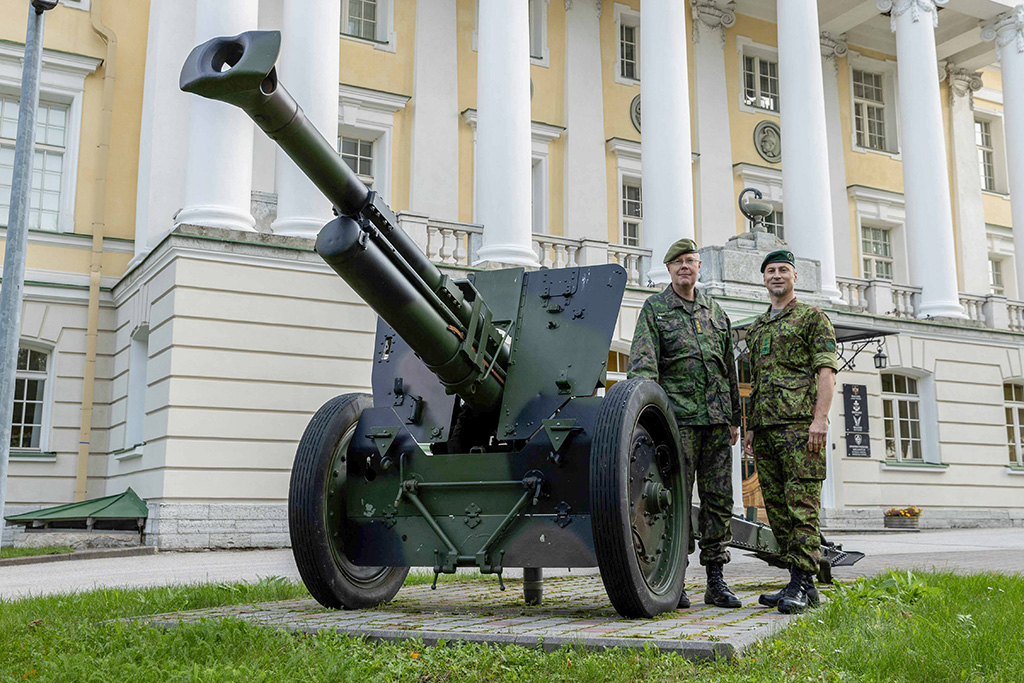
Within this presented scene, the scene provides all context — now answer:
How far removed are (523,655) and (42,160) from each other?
52.2 feet

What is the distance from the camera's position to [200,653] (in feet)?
13.4

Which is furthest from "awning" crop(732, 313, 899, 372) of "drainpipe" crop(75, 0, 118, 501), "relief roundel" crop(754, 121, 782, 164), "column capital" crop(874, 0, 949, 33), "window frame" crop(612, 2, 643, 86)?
"drainpipe" crop(75, 0, 118, 501)

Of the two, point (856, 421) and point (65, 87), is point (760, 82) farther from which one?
point (65, 87)

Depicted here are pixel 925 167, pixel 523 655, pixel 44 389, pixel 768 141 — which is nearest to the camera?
pixel 523 655

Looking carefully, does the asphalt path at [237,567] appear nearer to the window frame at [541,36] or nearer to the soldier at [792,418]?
the soldier at [792,418]

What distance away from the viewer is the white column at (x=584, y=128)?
68.4 feet

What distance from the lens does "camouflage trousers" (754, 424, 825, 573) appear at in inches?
216

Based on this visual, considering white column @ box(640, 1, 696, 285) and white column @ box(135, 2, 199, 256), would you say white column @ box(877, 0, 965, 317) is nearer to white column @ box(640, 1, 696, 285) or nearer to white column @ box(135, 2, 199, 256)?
white column @ box(640, 1, 696, 285)

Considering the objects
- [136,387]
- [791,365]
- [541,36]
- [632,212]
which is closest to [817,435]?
[791,365]

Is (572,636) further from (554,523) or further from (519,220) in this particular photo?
(519,220)

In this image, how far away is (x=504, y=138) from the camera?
51.9 feet

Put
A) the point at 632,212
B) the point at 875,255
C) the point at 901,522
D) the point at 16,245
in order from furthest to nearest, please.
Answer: the point at 875,255, the point at 632,212, the point at 901,522, the point at 16,245

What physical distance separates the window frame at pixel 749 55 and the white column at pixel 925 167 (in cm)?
319

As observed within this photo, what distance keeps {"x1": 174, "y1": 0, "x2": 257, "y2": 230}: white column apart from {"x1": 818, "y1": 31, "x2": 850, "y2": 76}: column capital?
1533 centimetres
